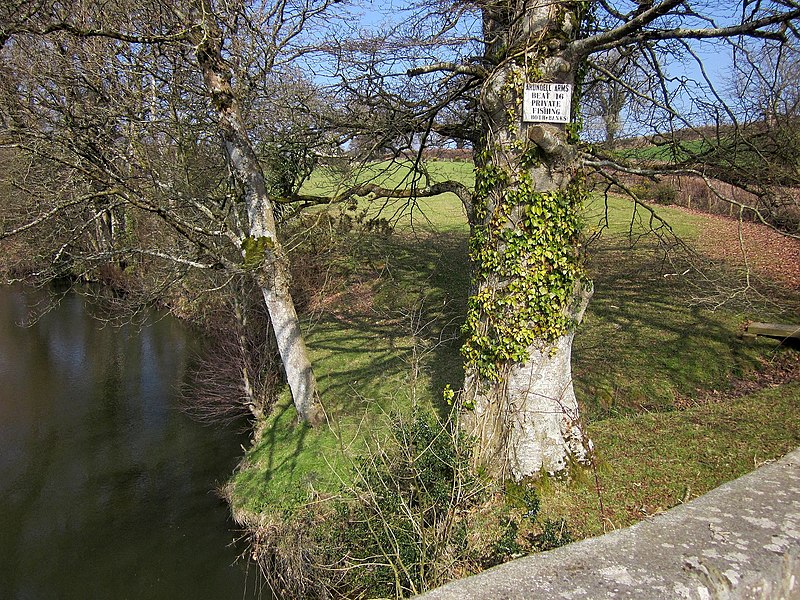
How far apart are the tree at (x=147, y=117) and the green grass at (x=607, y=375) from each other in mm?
1457

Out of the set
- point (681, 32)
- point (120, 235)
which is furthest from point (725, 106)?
point (120, 235)

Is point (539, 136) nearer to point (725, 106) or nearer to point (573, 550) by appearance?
Answer: point (725, 106)

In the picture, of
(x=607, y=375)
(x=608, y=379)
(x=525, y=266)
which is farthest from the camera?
(x=607, y=375)

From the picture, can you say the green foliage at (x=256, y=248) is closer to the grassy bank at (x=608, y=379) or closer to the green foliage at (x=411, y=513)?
the grassy bank at (x=608, y=379)

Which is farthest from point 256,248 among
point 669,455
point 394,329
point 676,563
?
point 676,563

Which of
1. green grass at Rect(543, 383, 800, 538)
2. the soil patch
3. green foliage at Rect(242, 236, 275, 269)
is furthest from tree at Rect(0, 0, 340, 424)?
the soil patch

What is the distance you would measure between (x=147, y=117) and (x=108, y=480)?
7063 millimetres

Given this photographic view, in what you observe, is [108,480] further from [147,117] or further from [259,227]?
[147,117]

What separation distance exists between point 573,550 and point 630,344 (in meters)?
9.26

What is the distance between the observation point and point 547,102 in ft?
18.6

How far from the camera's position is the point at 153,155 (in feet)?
39.5

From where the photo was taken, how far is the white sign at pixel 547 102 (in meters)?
5.66

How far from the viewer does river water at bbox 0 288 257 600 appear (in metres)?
8.72

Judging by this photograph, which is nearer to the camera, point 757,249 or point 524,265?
point 524,265
